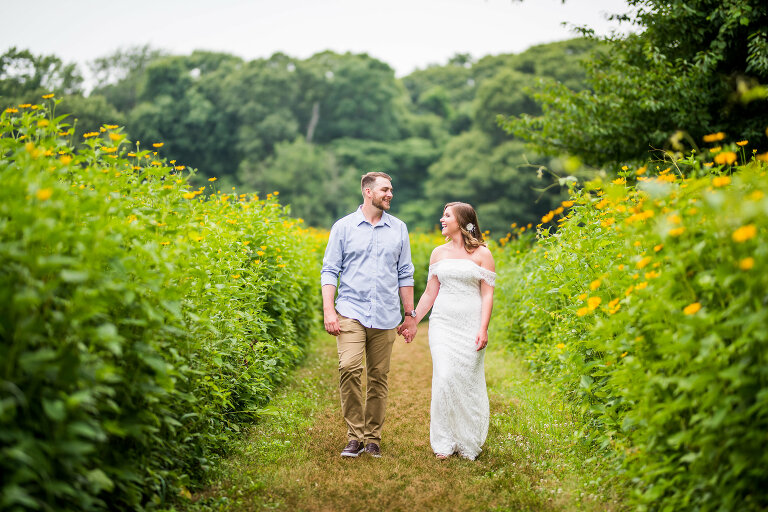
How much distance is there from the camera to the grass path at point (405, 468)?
12.1 feet

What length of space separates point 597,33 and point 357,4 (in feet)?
146

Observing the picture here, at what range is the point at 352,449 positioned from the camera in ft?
15.3

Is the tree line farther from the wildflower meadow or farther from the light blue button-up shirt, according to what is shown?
the wildflower meadow

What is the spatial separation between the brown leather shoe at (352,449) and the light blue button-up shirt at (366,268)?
0.98 metres

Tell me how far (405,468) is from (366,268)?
5.38 ft

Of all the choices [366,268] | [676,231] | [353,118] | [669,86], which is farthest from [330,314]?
[353,118]

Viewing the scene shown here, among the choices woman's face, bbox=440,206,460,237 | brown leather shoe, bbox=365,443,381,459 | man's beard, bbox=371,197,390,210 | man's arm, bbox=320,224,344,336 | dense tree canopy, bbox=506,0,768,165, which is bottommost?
brown leather shoe, bbox=365,443,381,459

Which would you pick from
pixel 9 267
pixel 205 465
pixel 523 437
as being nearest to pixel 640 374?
pixel 523 437

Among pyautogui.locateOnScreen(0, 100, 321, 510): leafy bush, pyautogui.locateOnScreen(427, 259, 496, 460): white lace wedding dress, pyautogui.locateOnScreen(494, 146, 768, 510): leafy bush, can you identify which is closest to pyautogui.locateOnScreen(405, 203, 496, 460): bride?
pyautogui.locateOnScreen(427, 259, 496, 460): white lace wedding dress

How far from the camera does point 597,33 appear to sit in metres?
10.7

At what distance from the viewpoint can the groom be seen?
471cm

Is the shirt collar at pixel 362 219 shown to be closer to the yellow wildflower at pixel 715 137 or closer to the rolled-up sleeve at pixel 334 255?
the rolled-up sleeve at pixel 334 255

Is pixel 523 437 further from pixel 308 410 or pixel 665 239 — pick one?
pixel 665 239

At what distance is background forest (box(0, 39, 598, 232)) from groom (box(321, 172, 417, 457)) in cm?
2727
